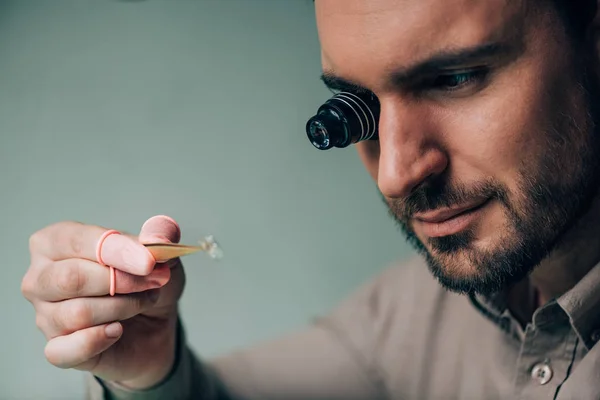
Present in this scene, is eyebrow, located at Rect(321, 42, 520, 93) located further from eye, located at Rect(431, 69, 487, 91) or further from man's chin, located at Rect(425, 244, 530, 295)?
man's chin, located at Rect(425, 244, 530, 295)

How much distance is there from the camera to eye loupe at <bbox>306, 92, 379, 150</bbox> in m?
0.94

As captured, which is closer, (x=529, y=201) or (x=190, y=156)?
(x=529, y=201)

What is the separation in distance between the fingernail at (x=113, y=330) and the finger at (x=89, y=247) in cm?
9

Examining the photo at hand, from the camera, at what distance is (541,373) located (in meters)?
1.09

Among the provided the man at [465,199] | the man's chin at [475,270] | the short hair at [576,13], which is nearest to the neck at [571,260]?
the man at [465,199]

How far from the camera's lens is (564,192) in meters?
0.99

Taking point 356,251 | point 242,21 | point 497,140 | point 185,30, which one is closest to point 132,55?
point 185,30

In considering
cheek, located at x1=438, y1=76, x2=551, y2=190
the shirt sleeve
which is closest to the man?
cheek, located at x1=438, y1=76, x2=551, y2=190

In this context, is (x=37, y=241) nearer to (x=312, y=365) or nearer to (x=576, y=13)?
(x=312, y=365)

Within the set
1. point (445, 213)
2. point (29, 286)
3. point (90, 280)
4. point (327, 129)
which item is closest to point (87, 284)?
point (90, 280)

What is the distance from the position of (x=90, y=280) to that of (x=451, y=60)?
57 cm

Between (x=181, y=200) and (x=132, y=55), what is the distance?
0.32m

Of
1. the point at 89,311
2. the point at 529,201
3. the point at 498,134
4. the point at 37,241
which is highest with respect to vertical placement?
the point at 37,241

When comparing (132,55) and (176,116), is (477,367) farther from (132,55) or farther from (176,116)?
(132,55)
